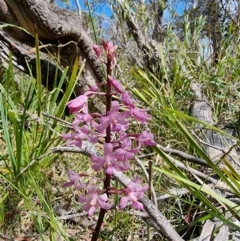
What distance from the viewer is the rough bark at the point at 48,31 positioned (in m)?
2.46

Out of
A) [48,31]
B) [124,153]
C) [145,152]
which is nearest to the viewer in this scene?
[124,153]

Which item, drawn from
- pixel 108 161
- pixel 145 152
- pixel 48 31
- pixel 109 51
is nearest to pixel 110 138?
pixel 108 161

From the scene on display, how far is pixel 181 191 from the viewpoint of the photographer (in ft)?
5.02

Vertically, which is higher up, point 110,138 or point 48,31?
point 48,31

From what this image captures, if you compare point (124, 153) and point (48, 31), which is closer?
point (124, 153)

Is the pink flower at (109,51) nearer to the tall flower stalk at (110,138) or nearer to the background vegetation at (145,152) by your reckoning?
the tall flower stalk at (110,138)

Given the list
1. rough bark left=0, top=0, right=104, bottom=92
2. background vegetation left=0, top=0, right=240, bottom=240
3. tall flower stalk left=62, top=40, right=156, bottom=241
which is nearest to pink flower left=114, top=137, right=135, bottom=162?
tall flower stalk left=62, top=40, right=156, bottom=241

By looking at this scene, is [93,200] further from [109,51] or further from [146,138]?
[109,51]

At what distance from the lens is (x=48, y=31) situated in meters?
2.54

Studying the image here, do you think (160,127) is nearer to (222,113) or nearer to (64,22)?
(222,113)

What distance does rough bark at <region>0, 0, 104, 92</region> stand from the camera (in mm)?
2455

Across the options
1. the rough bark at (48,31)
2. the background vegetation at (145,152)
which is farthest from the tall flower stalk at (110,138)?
the rough bark at (48,31)

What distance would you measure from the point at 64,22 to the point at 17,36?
334 millimetres

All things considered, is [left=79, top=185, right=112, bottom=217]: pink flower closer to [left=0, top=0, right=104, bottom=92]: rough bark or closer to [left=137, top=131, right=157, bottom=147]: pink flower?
[left=137, top=131, right=157, bottom=147]: pink flower
